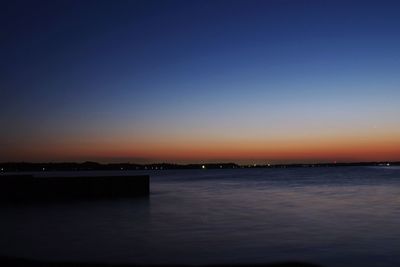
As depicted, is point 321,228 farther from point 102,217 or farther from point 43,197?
point 43,197

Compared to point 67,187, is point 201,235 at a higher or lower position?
lower

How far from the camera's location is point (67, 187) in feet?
145

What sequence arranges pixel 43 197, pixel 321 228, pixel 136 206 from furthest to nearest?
pixel 43 197 < pixel 136 206 < pixel 321 228

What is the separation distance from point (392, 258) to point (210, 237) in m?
7.81

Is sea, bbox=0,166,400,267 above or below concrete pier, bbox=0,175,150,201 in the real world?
below

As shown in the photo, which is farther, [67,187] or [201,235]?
[67,187]

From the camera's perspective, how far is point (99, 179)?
156ft

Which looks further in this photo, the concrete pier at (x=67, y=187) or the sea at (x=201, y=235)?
the concrete pier at (x=67, y=187)

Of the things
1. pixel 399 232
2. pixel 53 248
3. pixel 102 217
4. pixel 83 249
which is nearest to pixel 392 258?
pixel 399 232

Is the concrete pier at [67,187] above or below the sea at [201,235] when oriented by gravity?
above

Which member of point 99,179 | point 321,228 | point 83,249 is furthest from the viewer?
Answer: point 99,179

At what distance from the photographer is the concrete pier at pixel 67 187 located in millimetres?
41062

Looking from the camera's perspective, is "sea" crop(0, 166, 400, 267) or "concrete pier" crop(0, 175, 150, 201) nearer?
"sea" crop(0, 166, 400, 267)

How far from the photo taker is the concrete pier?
135ft
